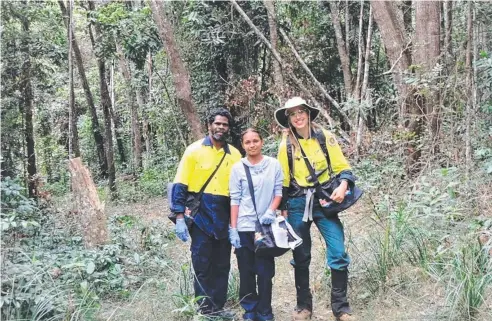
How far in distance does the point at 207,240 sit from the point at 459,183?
3.24m

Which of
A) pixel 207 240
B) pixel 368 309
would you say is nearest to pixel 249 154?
pixel 207 240

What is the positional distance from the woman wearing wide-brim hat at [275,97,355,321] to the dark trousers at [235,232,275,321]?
281 mm

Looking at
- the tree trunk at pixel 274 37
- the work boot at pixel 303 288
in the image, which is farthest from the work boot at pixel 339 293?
the tree trunk at pixel 274 37

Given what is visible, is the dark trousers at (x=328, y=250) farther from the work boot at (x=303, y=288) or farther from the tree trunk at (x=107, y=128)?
the tree trunk at (x=107, y=128)

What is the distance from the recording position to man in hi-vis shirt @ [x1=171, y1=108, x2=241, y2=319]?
4191 millimetres

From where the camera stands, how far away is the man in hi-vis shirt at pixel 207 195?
4.19 m

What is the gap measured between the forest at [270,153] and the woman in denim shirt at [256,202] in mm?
620

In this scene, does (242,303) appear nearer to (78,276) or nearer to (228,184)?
(228,184)

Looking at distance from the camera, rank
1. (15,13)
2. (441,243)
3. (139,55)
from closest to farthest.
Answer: (441,243) < (15,13) < (139,55)

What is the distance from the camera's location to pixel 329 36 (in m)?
15.1

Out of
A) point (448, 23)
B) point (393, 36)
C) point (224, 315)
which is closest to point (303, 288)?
point (224, 315)

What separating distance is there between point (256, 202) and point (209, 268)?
809mm

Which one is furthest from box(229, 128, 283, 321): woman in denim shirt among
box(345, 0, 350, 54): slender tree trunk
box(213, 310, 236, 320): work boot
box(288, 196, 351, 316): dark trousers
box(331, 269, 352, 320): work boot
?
box(345, 0, 350, 54): slender tree trunk

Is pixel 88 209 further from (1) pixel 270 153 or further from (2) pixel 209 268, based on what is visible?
(1) pixel 270 153
